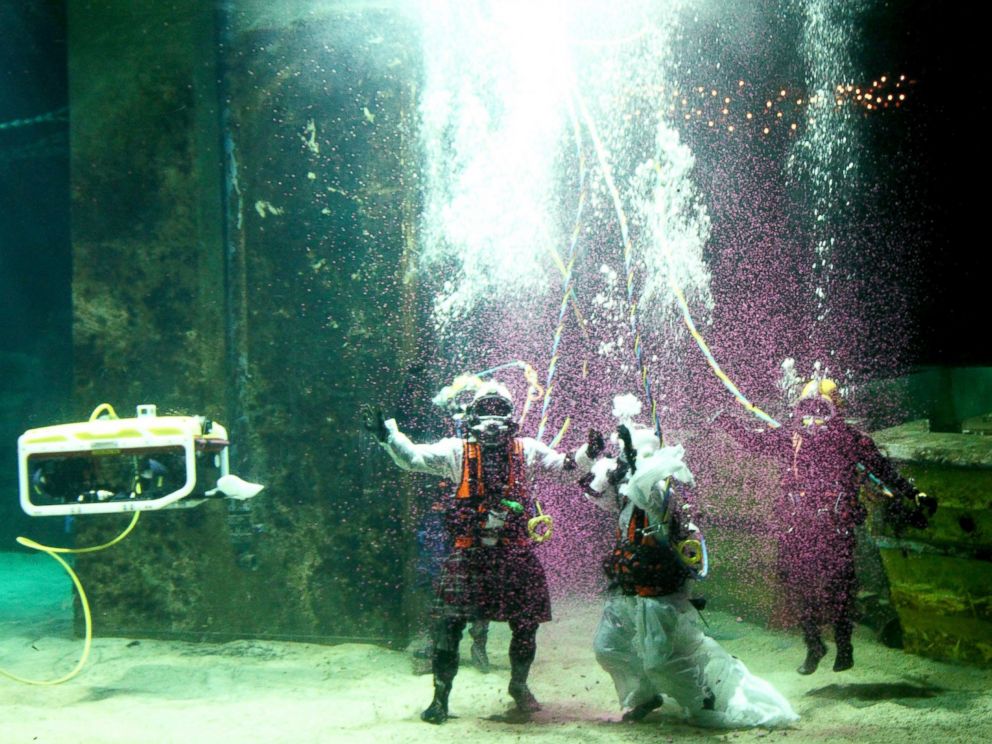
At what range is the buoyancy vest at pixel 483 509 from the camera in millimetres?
4316

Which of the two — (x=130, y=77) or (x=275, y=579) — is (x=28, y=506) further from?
(x=130, y=77)

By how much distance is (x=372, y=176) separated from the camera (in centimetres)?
581

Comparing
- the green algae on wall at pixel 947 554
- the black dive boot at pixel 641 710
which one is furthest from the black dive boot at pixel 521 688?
the green algae on wall at pixel 947 554

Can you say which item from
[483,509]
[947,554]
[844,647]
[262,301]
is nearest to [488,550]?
[483,509]

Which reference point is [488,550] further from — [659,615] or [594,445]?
[659,615]

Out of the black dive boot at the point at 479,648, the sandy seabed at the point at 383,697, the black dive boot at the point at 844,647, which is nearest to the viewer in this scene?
the sandy seabed at the point at 383,697

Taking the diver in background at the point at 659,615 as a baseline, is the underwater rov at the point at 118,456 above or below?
above

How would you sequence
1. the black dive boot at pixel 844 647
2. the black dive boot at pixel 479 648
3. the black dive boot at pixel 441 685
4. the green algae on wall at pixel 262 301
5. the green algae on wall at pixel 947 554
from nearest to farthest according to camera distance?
the black dive boot at pixel 441 685
the green algae on wall at pixel 947 554
the black dive boot at pixel 844 647
the black dive boot at pixel 479 648
the green algae on wall at pixel 262 301

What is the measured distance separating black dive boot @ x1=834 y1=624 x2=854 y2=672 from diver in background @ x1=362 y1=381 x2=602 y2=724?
2283mm

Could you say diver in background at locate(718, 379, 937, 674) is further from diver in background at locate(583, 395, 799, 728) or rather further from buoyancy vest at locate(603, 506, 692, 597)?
buoyancy vest at locate(603, 506, 692, 597)

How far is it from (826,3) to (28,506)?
11.7 m

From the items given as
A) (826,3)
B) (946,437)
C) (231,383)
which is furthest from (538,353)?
(826,3)

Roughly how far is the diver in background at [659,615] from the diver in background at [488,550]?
0.34 m

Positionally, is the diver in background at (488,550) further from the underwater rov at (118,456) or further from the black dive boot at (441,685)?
the underwater rov at (118,456)
